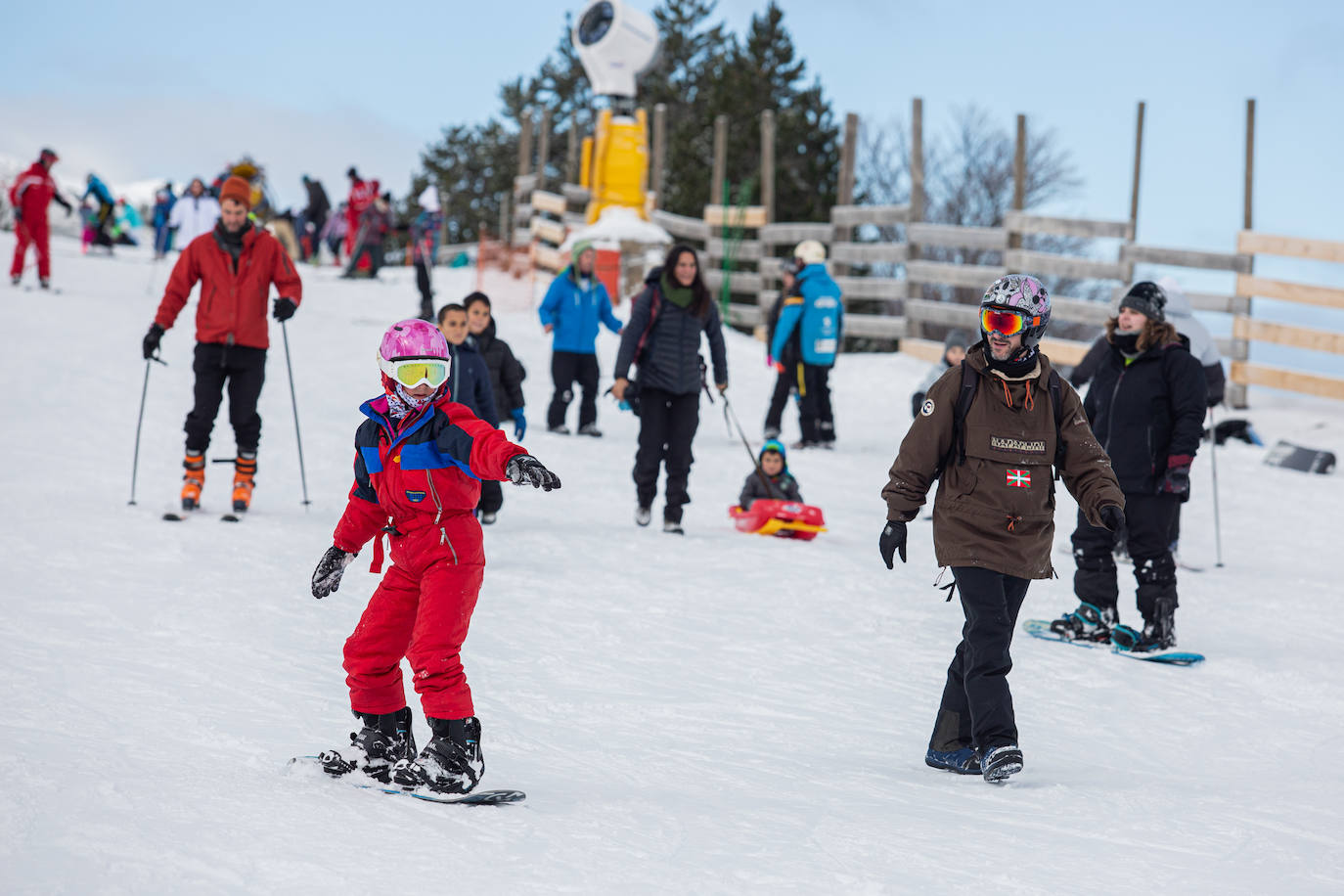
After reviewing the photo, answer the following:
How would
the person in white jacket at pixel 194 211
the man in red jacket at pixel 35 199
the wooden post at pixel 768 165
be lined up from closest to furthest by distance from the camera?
the man in red jacket at pixel 35 199, the person in white jacket at pixel 194 211, the wooden post at pixel 768 165

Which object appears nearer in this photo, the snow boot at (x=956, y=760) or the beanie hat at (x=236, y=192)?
the snow boot at (x=956, y=760)

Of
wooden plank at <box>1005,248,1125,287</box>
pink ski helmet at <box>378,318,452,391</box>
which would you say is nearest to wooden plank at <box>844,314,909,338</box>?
wooden plank at <box>1005,248,1125,287</box>

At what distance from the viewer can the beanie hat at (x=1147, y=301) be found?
6555mm

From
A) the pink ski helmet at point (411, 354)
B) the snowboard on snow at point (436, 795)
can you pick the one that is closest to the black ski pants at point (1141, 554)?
the snowboard on snow at point (436, 795)

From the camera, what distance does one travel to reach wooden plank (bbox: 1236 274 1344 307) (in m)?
14.5

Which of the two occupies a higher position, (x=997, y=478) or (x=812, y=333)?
(x=812, y=333)

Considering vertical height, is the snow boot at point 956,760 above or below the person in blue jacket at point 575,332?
below

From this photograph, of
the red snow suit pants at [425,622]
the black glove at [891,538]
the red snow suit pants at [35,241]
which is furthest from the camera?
the red snow suit pants at [35,241]

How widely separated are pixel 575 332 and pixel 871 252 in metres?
7.83

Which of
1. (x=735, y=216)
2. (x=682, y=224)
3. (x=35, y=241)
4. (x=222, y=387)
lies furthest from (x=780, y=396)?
(x=682, y=224)

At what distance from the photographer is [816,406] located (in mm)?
12961

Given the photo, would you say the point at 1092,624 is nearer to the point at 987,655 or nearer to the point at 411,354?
the point at 987,655

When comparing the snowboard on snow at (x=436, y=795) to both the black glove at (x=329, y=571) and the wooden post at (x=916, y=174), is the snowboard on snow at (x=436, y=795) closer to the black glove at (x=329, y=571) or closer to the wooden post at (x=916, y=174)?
the black glove at (x=329, y=571)

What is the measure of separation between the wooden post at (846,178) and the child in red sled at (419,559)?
52.6 feet
